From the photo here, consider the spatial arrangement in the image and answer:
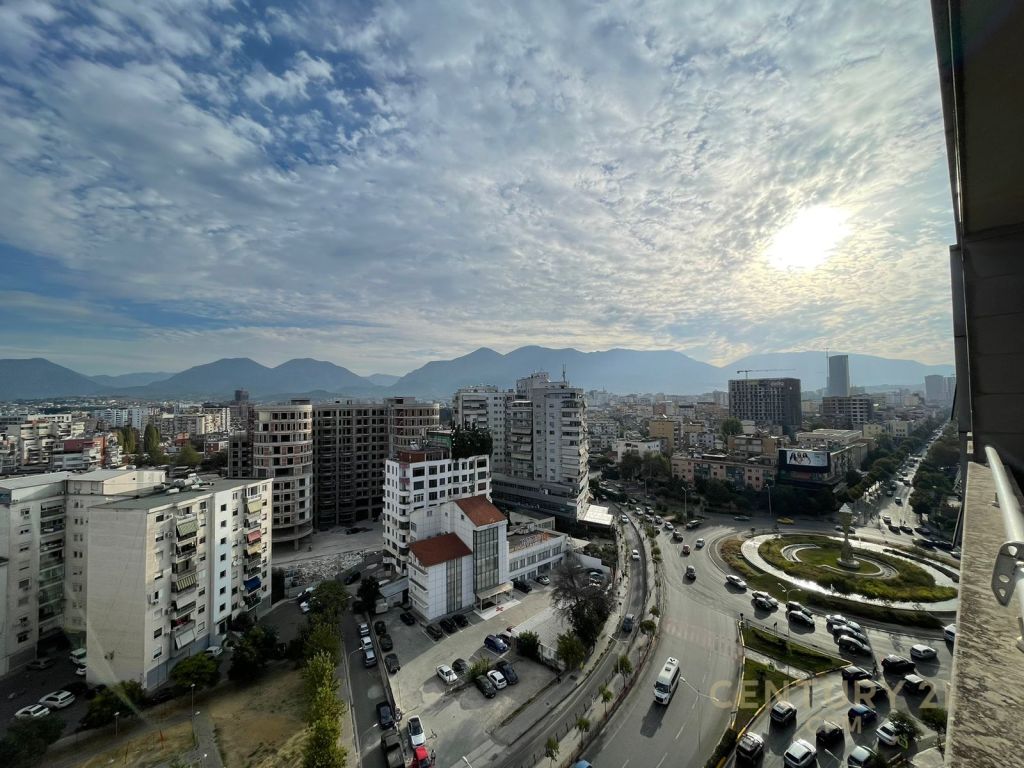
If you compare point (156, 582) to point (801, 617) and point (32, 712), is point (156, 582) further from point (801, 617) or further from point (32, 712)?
point (801, 617)

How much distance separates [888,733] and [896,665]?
153 inches

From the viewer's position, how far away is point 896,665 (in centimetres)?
1381

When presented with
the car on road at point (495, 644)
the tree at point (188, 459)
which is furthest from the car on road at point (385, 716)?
the tree at point (188, 459)

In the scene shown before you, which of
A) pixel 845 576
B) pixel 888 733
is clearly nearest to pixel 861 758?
pixel 888 733

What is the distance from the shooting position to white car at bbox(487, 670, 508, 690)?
44.2 ft

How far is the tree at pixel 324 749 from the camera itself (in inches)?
381

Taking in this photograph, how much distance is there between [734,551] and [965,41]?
85.8ft

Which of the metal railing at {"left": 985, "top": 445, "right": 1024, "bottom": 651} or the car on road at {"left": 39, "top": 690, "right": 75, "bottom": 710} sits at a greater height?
the metal railing at {"left": 985, "top": 445, "right": 1024, "bottom": 651}

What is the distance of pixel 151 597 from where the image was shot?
13.6 m

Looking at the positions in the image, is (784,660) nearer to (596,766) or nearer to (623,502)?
(596,766)

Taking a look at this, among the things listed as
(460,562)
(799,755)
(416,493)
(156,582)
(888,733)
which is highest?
(416,493)

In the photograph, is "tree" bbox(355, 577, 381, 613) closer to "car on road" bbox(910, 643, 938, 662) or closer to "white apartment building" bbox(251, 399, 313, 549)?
"white apartment building" bbox(251, 399, 313, 549)

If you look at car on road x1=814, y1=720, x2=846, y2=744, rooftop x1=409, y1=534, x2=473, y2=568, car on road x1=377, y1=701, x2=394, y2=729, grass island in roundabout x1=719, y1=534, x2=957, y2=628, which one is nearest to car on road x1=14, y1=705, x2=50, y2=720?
car on road x1=377, y1=701, x2=394, y2=729

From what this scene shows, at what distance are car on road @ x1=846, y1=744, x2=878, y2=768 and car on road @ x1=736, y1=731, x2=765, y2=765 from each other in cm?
175
